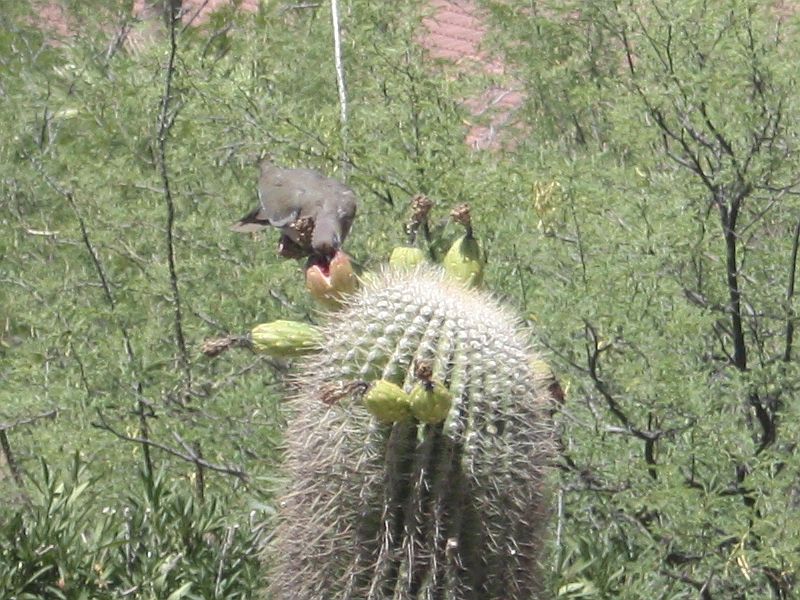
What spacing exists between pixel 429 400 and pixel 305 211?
2.35 ft

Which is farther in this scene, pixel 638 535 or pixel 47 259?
pixel 47 259

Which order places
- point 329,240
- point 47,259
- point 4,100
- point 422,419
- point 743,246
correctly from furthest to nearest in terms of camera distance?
point 4,100
point 47,259
point 743,246
point 329,240
point 422,419

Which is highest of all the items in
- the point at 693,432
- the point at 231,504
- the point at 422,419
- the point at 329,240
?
the point at 329,240

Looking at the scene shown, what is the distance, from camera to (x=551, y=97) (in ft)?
24.8

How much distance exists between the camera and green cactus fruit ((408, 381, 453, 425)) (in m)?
3.43

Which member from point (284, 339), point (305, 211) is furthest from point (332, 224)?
point (284, 339)

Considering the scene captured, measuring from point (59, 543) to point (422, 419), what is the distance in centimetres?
121

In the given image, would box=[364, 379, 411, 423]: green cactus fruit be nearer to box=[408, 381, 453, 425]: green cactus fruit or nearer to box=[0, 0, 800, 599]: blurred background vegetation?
box=[408, 381, 453, 425]: green cactus fruit

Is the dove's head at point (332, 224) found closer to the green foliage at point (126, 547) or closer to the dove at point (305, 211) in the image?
the dove at point (305, 211)

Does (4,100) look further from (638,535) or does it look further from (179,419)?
(638,535)

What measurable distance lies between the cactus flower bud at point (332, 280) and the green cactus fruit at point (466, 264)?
0.24 meters

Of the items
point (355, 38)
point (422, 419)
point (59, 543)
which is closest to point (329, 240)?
point (422, 419)

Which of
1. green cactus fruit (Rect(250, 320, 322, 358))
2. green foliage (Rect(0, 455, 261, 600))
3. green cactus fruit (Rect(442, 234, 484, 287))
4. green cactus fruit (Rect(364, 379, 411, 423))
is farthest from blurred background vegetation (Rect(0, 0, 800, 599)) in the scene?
green cactus fruit (Rect(364, 379, 411, 423))

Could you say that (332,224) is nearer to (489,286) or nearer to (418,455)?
(418,455)
